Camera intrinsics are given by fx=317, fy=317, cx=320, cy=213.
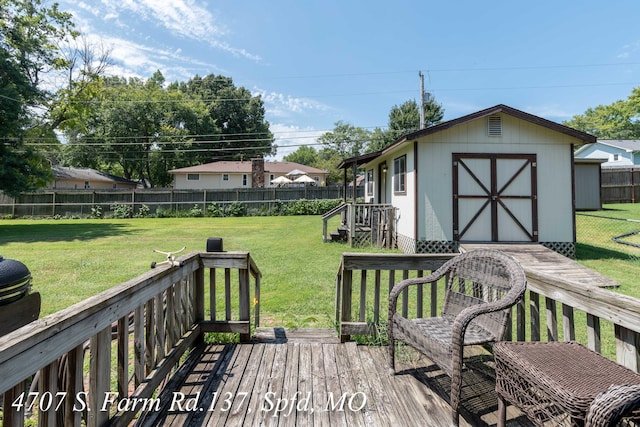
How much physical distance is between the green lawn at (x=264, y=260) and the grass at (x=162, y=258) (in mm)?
12

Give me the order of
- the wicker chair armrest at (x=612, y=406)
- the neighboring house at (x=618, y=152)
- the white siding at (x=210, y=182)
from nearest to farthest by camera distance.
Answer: the wicker chair armrest at (x=612, y=406)
the neighboring house at (x=618, y=152)
the white siding at (x=210, y=182)

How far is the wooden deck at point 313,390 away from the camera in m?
1.84

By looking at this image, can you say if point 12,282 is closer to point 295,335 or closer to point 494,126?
point 295,335

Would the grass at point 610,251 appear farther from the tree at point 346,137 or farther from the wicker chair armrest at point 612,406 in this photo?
the tree at point 346,137

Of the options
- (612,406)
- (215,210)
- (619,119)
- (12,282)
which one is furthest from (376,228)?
(619,119)

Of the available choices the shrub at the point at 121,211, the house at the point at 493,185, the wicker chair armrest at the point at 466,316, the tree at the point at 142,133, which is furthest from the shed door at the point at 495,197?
the tree at the point at 142,133

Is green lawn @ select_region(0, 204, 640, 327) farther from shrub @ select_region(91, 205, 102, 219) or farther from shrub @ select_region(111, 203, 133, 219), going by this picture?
shrub @ select_region(91, 205, 102, 219)

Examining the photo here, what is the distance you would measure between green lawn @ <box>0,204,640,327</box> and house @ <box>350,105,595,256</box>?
4.44 feet

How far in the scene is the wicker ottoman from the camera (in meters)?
1.18

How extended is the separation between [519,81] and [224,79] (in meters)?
30.8

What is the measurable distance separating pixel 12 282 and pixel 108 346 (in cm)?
91

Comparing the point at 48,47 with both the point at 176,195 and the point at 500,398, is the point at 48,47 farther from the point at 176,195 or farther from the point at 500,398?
the point at 500,398

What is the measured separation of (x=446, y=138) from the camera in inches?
304

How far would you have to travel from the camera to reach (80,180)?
26344 mm
